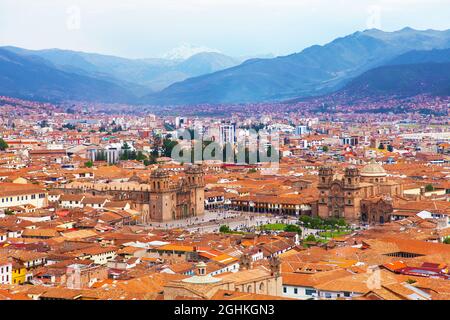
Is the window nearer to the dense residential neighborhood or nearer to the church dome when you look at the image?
the dense residential neighborhood

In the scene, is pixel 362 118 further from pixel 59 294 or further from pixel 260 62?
pixel 260 62

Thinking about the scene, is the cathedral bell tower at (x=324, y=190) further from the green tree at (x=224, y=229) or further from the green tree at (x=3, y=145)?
the green tree at (x=3, y=145)

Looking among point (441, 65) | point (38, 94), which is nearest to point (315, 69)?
point (441, 65)

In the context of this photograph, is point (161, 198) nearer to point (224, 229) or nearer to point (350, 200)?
point (224, 229)

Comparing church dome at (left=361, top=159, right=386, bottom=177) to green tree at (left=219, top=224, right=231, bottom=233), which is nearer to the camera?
green tree at (left=219, top=224, right=231, bottom=233)

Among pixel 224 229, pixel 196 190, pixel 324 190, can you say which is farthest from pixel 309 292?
pixel 196 190

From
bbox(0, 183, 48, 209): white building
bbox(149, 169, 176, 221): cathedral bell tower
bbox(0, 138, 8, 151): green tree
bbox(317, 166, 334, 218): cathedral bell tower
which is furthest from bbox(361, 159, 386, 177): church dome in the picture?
bbox(0, 138, 8, 151): green tree
